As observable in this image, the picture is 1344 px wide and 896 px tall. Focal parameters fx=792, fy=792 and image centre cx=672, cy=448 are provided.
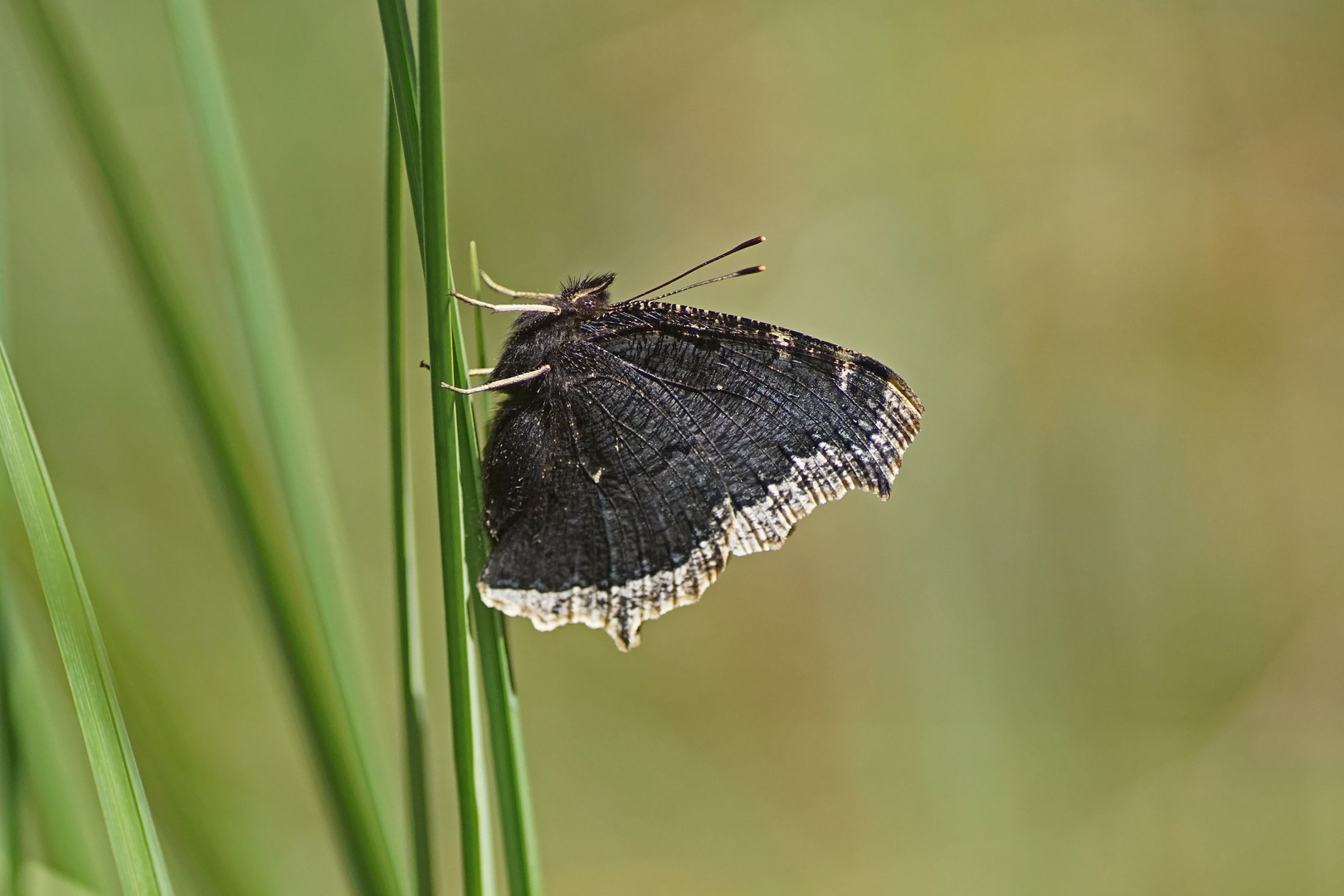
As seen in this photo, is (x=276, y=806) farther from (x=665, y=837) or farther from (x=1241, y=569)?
(x=1241, y=569)

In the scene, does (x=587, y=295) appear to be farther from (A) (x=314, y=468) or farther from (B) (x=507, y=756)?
(B) (x=507, y=756)

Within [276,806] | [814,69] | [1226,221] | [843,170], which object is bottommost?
[276,806]

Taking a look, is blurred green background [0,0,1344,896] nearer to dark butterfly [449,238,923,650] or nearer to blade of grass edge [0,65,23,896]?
dark butterfly [449,238,923,650]

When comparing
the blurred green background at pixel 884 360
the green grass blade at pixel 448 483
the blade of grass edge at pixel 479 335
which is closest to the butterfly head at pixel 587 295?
the blade of grass edge at pixel 479 335

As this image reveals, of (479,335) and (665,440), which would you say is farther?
(665,440)

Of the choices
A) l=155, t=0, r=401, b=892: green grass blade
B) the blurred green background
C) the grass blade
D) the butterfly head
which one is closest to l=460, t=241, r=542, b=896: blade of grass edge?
l=155, t=0, r=401, b=892: green grass blade

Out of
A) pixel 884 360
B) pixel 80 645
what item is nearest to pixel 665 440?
pixel 80 645

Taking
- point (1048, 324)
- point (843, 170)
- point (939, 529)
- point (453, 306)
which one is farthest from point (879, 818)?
point (453, 306)
